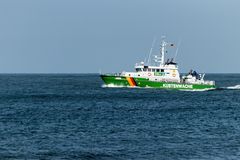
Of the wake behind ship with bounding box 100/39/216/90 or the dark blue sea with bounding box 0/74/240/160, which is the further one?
the wake behind ship with bounding box 100/39/216/90

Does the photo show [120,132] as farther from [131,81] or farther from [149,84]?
[131,81]

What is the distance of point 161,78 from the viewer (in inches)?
3812

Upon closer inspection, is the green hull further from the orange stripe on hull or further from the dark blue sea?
the dark blue sea

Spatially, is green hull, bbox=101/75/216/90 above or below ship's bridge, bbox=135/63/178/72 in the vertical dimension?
below

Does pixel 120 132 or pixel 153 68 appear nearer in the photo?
pixel 120 132

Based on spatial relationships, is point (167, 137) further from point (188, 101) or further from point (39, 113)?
point (188, 101)

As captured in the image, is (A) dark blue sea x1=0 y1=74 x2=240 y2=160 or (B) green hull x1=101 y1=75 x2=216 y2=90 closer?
(A) dark blue sea x1=0 y1=74 x2=240 y2=160

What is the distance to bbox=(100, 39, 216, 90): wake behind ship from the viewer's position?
313 feet

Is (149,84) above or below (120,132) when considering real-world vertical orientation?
above

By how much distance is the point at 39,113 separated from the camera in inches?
2343

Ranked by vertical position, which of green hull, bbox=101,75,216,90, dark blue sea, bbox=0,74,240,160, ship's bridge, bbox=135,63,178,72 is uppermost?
ship's bridge, bbox=135,63,178,72

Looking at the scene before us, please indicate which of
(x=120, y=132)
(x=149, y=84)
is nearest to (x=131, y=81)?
(x=149, y=84)

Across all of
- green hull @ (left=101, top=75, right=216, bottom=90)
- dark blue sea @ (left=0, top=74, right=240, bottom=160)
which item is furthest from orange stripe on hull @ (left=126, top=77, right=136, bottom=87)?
dark blue sea @ (left=0, top=74, right=240, bottom=160)

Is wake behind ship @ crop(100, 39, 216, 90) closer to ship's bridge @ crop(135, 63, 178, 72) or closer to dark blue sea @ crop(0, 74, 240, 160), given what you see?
ship's bridge @ crop(135, 63, 178, 72)
